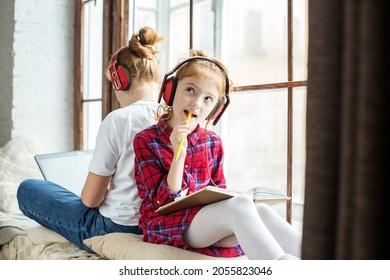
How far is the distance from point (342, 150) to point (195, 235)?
641mm

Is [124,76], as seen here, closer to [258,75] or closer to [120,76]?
[120,76]

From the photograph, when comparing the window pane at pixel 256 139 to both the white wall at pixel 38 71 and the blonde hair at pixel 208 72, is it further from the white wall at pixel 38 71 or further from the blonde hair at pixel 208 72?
the white wall at pixel 38 71

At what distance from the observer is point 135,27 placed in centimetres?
275

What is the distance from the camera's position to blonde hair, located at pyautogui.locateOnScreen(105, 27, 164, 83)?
1.79 m

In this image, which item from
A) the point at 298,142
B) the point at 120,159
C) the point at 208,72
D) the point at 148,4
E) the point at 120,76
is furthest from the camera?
the point at 148,4

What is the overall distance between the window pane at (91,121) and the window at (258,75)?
74 cm

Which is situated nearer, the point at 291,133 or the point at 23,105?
the point at 291,133

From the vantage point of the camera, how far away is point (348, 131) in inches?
34.8

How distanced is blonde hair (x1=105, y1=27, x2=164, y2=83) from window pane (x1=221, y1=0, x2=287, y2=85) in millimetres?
448

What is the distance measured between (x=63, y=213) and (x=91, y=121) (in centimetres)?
141

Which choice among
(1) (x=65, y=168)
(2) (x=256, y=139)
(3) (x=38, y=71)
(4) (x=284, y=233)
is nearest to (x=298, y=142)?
(2) (x=256, y=139)

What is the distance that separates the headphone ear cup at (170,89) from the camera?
155 cm

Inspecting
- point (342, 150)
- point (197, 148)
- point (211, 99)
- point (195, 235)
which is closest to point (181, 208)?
point (195, 235)
